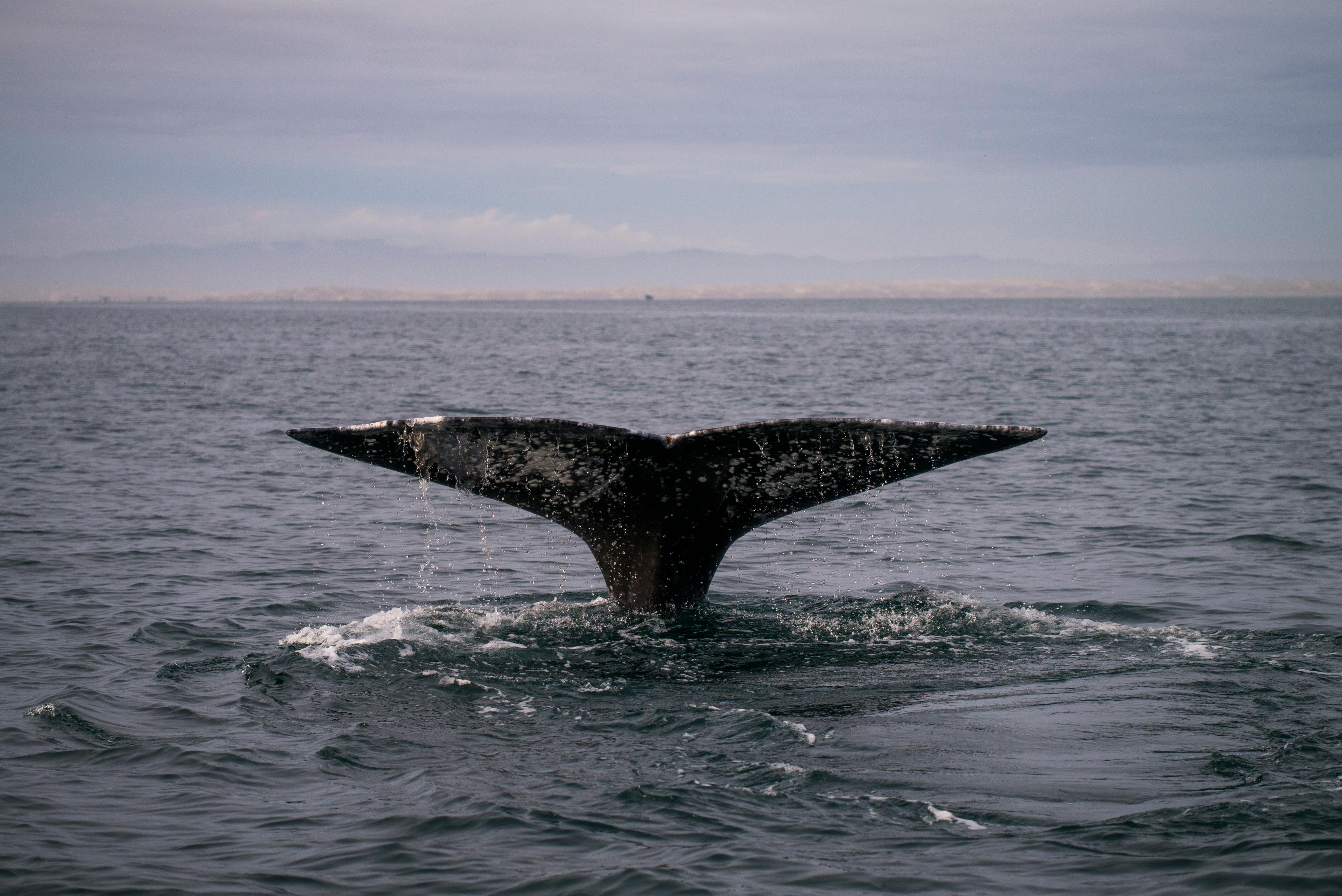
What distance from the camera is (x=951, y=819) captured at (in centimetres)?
535

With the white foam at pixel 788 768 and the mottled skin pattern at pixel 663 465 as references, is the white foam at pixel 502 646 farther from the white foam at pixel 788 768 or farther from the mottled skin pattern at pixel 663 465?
the white foam at pixel 788 768

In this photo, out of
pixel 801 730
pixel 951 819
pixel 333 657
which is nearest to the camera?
pixel 951 819

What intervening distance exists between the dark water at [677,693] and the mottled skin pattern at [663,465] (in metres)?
0.89

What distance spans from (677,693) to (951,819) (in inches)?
85.6

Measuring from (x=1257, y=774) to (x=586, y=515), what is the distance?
3921mm

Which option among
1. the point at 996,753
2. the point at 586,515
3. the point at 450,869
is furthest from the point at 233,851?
the point at 996,753

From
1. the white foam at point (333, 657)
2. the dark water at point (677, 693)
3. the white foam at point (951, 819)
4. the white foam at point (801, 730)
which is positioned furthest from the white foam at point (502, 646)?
the white foam at point (951, 819)

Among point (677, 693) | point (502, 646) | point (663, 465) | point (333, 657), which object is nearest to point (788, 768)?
point (677, 693)

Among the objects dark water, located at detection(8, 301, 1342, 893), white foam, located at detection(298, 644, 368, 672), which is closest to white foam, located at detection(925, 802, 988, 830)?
dark water, located at detection(8, 301, 1342, 893)

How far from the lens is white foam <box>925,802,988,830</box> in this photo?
5258 mm

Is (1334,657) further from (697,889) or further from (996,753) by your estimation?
(697,889)

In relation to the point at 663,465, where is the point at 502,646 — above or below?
below

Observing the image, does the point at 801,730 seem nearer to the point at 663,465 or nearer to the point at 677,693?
the point at 677,693

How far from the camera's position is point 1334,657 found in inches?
312
